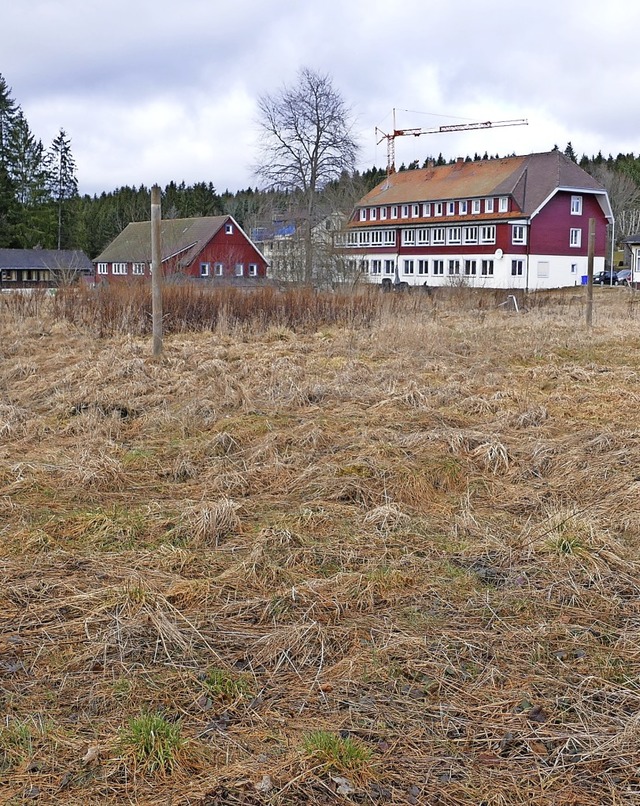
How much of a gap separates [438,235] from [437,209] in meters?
1.78

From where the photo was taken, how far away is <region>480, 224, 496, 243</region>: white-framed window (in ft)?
164

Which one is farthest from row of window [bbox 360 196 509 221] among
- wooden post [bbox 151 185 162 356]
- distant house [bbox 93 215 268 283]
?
wooden post [bbox 151 185 162 356]

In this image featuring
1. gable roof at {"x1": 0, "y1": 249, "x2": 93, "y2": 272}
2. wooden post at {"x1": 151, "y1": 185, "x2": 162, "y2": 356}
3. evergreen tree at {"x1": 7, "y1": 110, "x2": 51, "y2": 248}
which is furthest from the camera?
evergreen tree at {"x1": 7, "y1": 110, "x2": 51, "y2": 248}

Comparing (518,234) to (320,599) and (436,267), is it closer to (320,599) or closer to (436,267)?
(436,267)

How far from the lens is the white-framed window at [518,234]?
49.1 m

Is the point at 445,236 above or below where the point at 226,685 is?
above

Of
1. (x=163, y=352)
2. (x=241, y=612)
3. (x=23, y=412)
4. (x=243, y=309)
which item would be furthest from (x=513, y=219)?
(x=241, y=612)

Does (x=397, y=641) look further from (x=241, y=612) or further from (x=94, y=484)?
(x=94, y=484)

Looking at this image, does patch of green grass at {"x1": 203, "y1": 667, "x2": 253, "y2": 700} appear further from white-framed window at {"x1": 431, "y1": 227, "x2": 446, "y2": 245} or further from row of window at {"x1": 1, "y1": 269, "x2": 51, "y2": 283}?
row of window at {"x1": 1, "y1": 269, "x2": 51, "y2": 283}

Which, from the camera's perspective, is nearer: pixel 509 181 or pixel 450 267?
pixel 509 181

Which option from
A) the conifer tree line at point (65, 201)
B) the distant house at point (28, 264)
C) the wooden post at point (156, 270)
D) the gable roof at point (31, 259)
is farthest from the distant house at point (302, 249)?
the wooden post at point (156, 270)

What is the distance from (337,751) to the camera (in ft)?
9.36

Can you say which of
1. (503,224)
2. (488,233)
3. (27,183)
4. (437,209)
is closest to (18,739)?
(503,224)

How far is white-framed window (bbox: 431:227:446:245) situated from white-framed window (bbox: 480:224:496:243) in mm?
3852
